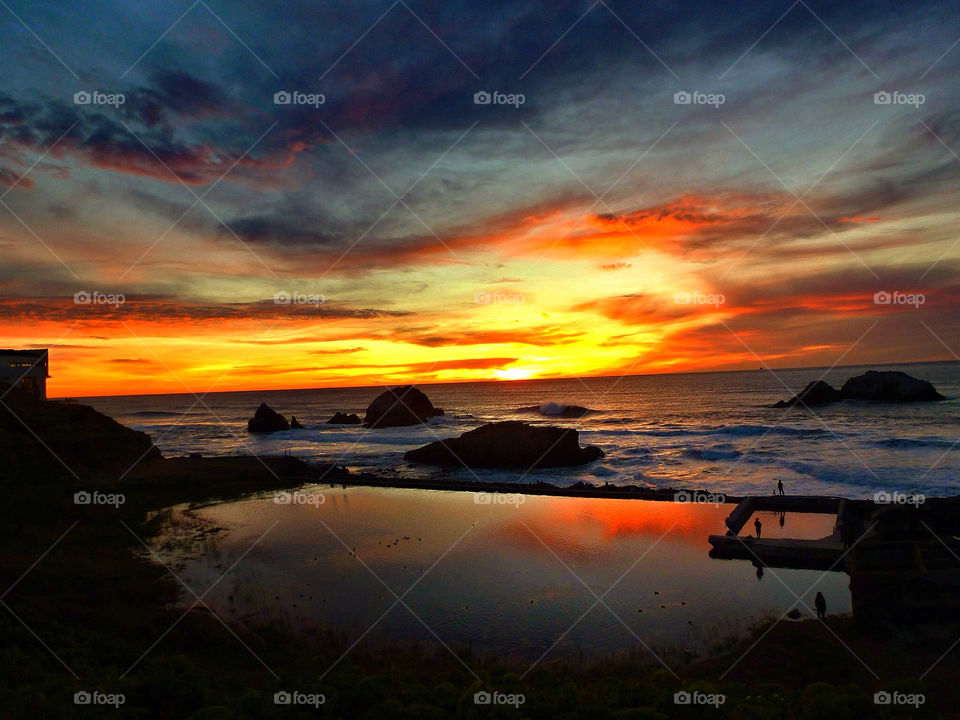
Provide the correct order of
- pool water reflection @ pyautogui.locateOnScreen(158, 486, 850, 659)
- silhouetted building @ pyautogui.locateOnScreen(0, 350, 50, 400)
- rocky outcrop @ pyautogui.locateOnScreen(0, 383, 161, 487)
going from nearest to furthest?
pool water reflection @ pyautogui.locateOnScreen(158, 486, 850, 659)
rocky outcrop @ pyautogui.locateOnScreen(0, 383, 161, 487)
silhouetted building @ pyautogui.locateOnScreen(0, 350, 50, 400)

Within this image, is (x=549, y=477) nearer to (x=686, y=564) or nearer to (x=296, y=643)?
(x=686, y=564)

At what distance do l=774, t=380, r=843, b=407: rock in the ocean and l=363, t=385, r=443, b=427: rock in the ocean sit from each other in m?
70.2

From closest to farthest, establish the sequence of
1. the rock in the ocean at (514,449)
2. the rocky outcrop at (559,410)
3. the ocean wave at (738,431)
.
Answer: the rock in the ocean at (514,449) → the ocean wave at (738,431) → the rocky outcrop at (559,410)

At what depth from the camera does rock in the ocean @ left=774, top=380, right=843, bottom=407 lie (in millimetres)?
101463

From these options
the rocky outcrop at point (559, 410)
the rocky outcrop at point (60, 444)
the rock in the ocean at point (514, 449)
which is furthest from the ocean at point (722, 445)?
the rocky outcrop at point (60, 444)

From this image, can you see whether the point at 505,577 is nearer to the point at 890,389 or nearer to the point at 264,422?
the point at 264,422

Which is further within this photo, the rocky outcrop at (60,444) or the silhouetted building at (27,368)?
the silhouetted building at (27,368)

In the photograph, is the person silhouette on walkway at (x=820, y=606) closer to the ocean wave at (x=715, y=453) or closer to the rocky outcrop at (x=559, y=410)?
the ocean wave at (x=715, y=453)

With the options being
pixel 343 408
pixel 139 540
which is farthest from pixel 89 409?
pixel 343 408

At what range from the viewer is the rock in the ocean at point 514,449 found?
50.2 m

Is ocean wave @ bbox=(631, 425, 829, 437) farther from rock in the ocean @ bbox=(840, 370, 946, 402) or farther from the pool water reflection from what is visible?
the pool water reflection

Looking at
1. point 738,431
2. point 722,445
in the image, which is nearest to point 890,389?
point 738,431

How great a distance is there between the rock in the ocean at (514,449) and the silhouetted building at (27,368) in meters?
37.1

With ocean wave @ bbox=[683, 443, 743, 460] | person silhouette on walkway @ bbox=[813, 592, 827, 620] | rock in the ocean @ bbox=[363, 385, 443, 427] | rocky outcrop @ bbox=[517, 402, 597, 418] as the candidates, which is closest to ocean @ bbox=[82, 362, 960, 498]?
ocean wave @ bbox=[683, 443, 743, 460]
